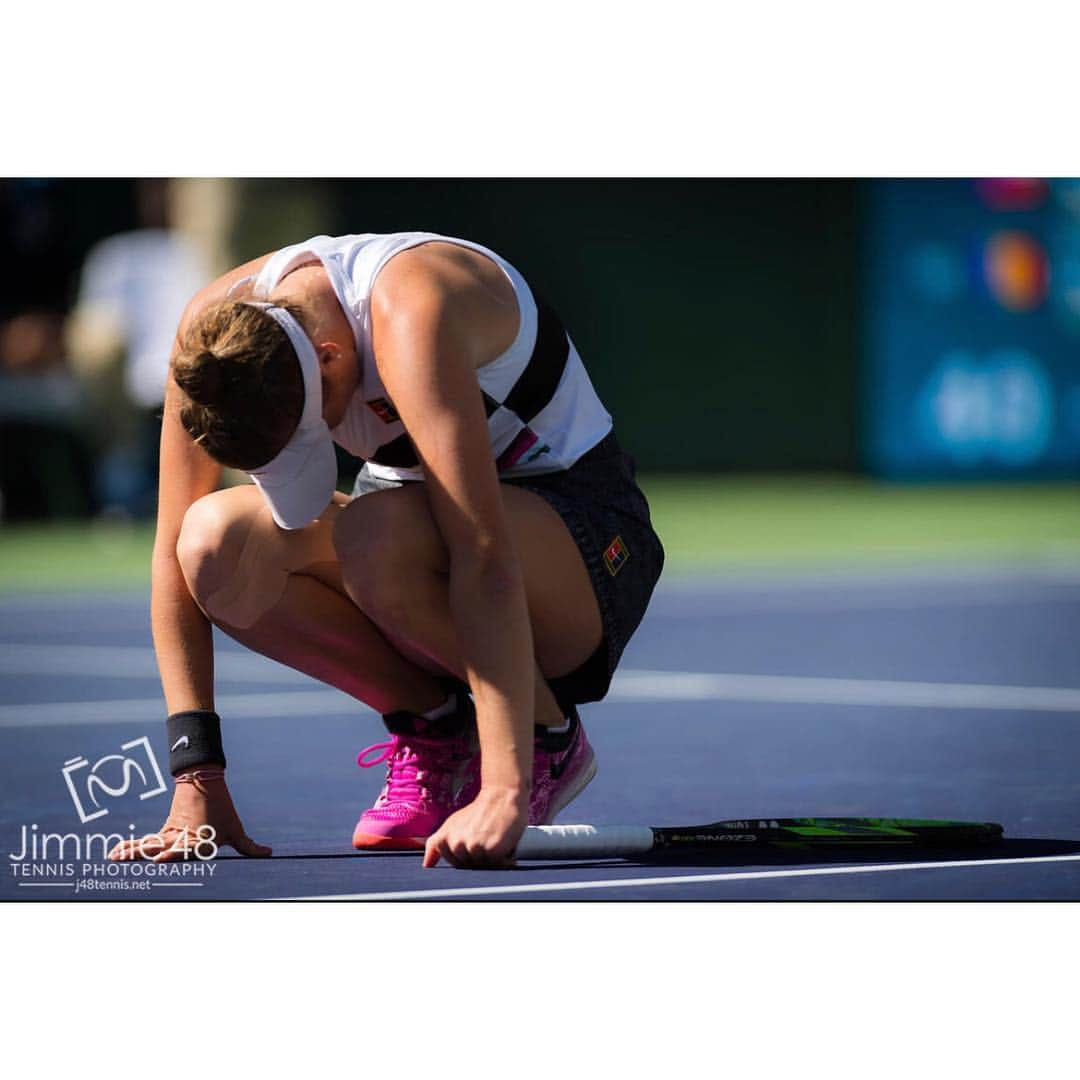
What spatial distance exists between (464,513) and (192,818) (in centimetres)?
65

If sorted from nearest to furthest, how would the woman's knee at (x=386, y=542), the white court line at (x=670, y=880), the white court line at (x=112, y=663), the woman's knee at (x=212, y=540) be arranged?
the white court line at (x=670, y=880), the woman's knee at (x=386, y=542), the woman's knee at (x=212, y=540), the white court line at (x=112, y=663)

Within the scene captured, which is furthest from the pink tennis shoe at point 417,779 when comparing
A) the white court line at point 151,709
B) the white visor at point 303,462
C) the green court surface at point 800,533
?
the green court surface at point 800,533

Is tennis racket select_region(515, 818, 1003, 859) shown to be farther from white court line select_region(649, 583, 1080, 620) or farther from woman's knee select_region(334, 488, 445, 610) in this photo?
white court line select_region(649, 583, 1080, 620)

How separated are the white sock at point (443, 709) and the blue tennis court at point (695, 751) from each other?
241 millimetres

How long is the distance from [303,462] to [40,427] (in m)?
9.02

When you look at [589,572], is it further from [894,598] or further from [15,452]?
[15,452]

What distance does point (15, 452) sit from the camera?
11781 mm

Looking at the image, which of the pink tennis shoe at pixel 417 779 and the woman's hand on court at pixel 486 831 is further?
the pink tennis shoe at pixel 417 779

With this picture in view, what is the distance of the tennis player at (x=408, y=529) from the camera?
9.70ft

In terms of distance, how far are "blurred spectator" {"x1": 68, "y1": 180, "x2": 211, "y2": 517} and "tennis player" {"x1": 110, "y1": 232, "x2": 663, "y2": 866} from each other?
7260mm

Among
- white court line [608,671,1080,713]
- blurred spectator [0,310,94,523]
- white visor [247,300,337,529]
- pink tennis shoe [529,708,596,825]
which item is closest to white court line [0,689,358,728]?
white court line [608,671,1080,713]

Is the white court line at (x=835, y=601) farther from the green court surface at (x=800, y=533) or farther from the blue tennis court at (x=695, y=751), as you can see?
the green court surface at (x=800, y=533)

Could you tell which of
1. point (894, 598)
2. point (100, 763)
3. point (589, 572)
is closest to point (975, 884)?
point (589, 572)

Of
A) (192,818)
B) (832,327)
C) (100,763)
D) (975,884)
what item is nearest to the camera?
(975,884)
